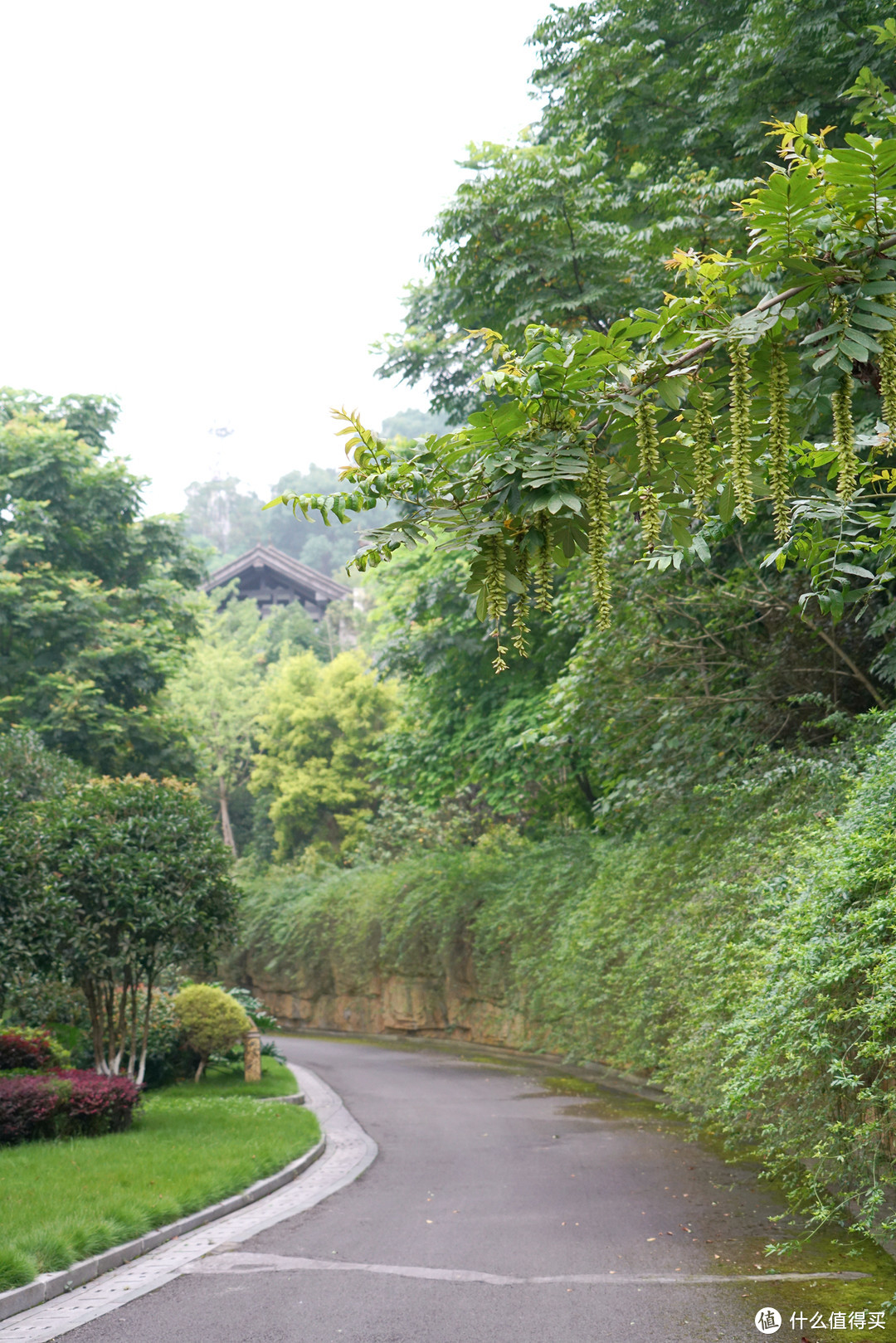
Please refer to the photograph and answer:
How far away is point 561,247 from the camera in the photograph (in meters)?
11.1

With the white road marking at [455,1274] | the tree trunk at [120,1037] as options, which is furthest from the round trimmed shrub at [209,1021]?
the white road marking at [455,1274]

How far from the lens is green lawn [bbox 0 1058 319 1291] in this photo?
20.9ft

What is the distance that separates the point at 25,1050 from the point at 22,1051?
0.03 m

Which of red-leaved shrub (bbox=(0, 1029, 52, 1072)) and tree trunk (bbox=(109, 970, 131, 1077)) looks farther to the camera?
tree trunk (bbox=(109, 970, 131, 1077))

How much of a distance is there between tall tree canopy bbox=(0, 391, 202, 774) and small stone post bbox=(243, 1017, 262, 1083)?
6.30 meters

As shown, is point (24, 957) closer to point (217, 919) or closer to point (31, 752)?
point (217, 919)

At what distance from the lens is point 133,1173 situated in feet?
26.9

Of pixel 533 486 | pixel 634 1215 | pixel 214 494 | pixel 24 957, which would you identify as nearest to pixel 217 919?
pixel 24 957

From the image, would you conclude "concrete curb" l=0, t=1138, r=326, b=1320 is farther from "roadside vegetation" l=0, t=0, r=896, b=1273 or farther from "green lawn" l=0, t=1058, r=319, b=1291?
"roadside vegetation" l=0, t=0, r=896, b=1273

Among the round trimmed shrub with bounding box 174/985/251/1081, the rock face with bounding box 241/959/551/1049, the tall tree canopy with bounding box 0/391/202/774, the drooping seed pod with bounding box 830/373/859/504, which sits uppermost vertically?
the tall tree canopy with bounding box 0/391/202/774

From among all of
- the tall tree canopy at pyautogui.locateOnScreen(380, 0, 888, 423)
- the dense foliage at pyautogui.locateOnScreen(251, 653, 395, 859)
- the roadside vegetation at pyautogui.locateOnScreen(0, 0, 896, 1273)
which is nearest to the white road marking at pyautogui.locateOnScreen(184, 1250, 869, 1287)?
the roadside vegetation at pyautogui.locateOnScreen(0, 0, 896, 1273)

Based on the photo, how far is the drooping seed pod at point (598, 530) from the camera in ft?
9.39

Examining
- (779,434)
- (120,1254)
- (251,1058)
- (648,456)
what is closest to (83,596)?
(251,1058)

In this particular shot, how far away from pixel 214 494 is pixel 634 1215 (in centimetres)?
6939
